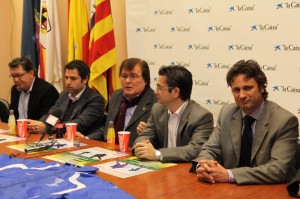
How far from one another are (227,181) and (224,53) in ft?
6.68

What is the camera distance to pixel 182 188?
79.2 inches

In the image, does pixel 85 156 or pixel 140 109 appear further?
pixel 140 109

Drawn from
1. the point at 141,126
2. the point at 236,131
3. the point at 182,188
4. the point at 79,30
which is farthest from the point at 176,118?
the point at 79,30

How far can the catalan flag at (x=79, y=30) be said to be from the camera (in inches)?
204

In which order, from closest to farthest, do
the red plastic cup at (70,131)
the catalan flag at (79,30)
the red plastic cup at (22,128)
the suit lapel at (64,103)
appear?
the red plastic cup at (70,131) < the red plastic cup at (22,128) < the suit lapel at (64,103) < the catalan flag at (79,30)

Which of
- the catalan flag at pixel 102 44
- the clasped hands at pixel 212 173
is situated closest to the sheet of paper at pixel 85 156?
the clasped hands at pixel 212 173

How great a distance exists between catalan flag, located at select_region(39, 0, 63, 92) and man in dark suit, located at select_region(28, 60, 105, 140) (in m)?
1.48

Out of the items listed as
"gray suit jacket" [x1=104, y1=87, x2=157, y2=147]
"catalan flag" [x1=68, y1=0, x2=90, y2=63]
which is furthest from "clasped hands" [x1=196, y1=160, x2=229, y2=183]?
"catalan flag" [x1=68, y1=0, x2=90, y2=63]

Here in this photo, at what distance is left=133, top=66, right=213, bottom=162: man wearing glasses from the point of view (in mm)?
2787

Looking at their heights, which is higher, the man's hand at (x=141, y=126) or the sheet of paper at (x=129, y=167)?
the man's hand at (x=141, y=126)

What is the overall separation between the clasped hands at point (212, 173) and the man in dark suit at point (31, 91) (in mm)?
2822

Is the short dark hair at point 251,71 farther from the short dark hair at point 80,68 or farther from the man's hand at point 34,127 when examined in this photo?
the short dark hair at point 80,68

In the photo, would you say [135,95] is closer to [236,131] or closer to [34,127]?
[34,127]

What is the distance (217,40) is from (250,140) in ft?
5.78
